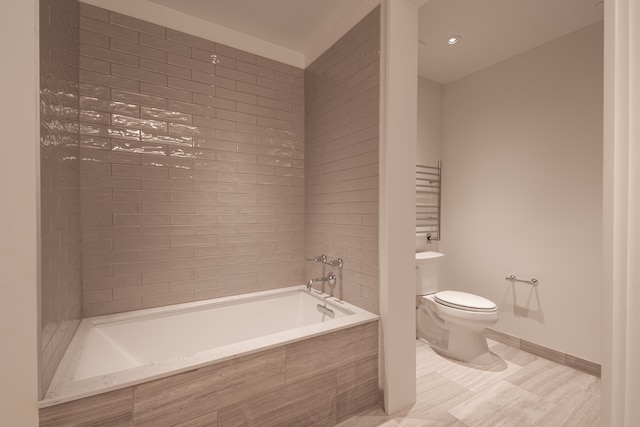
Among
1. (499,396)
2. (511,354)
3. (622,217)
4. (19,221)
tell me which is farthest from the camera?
(511,354)

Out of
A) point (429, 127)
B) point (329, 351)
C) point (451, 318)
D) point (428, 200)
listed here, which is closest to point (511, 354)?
point (451, 318)

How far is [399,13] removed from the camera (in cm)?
167

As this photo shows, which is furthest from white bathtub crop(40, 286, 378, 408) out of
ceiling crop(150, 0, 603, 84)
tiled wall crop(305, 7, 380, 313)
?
ceiling crop(150, 0, 603, 84)

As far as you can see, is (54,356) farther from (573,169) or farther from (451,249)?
(573,169)

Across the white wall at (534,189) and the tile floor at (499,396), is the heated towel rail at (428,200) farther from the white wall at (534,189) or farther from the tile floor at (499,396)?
the tile floor at (499,396)

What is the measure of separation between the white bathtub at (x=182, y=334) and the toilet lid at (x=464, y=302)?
0.94 m

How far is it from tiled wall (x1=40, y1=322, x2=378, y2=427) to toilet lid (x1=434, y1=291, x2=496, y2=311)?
940 millimetres

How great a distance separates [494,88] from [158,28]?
2887mm

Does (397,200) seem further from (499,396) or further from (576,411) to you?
(576,411)

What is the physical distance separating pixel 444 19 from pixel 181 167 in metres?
2.23

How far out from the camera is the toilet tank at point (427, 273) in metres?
2.57

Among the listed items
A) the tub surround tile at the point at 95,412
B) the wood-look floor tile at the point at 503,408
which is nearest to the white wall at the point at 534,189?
the wood-look floor tile at the point at 503,408

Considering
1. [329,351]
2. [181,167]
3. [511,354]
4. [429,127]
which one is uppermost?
[429,127]

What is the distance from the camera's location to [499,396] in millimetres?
1837
